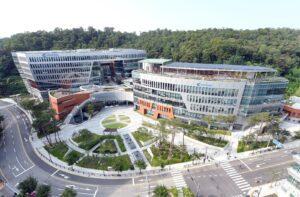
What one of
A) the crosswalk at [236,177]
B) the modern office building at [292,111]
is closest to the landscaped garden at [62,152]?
the crosswalk at [236,177]

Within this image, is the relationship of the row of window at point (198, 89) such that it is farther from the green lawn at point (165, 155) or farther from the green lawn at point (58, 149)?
the green lawn at point (58, 149)

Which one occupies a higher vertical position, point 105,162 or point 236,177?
point 105,162

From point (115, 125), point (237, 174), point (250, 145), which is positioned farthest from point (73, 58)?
point (237, 174)

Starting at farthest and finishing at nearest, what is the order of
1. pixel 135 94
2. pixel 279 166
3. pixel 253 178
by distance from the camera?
pixel 135 94 < pixel 279 166 < pixel 253 178

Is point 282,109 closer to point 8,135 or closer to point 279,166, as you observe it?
point 279,166

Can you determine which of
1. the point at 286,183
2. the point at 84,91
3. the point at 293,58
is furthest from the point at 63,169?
the point at 293,58

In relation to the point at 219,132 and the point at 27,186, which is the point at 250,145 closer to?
the point at 219,132
